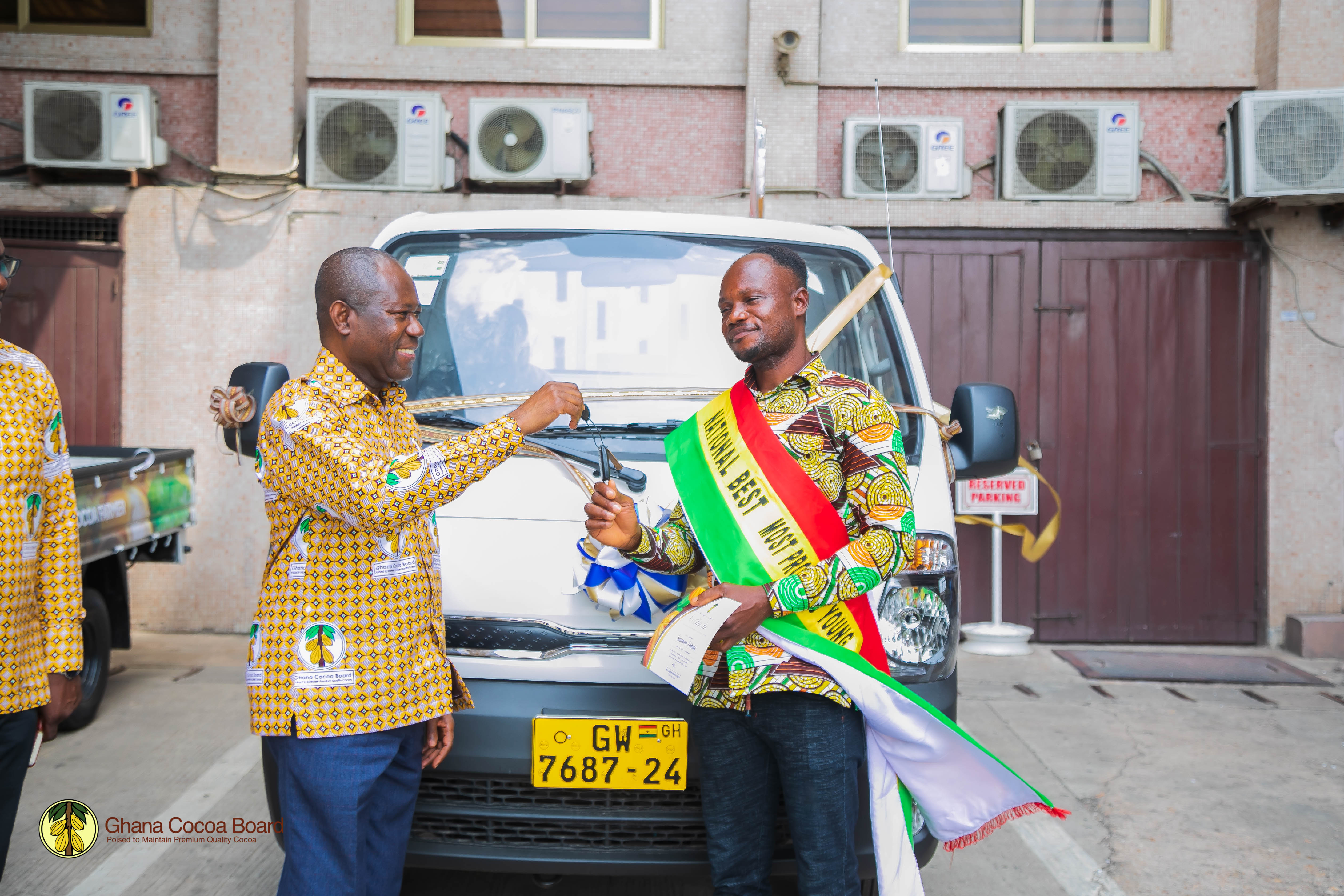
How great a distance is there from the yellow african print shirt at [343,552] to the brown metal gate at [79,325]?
6168 millimetres

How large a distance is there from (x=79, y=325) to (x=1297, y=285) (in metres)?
8.97

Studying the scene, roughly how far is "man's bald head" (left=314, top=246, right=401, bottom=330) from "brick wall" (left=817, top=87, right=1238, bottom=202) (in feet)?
19.4

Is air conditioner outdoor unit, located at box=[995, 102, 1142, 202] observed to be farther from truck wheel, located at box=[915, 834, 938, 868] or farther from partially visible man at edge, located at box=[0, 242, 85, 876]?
partially visible man at edge, located at box=[0, 242, 85, 876]

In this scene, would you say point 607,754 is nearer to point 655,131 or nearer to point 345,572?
point 345,572

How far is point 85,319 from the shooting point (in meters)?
7.11

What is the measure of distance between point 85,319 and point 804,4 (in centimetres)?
584

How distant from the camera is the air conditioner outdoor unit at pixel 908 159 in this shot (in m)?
7.13

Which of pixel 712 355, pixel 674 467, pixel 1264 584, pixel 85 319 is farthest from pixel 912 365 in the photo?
pixel 85 319

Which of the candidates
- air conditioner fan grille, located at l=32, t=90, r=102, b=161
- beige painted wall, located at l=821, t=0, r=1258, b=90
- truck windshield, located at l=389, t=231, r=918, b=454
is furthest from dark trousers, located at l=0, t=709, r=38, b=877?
beige painted wall, located at l=821, t=0, r=1258, b=90

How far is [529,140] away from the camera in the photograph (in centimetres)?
715

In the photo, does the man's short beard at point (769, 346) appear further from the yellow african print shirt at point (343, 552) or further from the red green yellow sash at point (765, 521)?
the yellow african print shirt at point (343, 552)

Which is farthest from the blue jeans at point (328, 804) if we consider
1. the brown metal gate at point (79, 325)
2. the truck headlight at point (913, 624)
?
the brown metal gate at point (79, 325)

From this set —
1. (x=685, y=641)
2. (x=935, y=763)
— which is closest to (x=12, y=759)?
(x=685, y=641)

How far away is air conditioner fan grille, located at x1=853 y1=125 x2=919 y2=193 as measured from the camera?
7.17 meters
